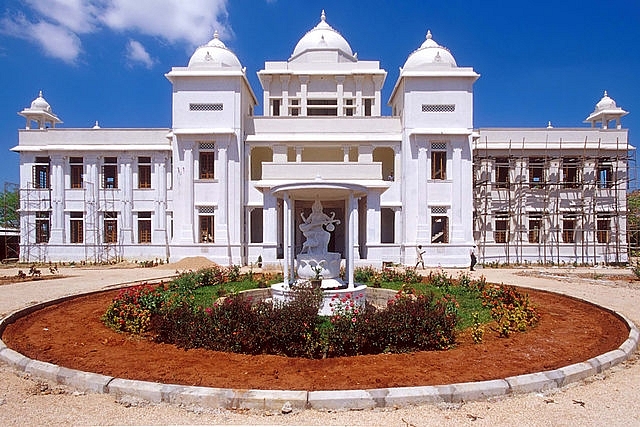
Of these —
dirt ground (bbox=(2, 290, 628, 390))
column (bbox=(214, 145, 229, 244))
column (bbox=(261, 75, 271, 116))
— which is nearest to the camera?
dirt ground (bbox=(2, 290, 628, 390))

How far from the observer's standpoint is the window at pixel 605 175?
85.8 feet

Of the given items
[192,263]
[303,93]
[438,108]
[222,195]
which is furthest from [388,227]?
[192,263]

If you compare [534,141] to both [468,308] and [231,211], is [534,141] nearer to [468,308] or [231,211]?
[231,211]

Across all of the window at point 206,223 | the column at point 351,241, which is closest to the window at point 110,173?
the window at point 206,223

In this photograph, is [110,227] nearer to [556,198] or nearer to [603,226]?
[556,198]

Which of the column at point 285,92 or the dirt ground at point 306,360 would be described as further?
the column at point 285,92

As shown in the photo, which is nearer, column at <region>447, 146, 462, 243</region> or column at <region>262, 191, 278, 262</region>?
column at <region>262, 191, 278, 262</region>

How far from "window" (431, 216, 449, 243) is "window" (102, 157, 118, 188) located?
1907 cm

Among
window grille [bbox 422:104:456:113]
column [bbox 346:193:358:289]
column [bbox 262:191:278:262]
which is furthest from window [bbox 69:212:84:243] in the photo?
column [bbox 346:193:358:289]

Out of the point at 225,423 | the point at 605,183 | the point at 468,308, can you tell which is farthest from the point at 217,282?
the point at 605,183

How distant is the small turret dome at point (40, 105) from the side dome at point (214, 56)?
10.9 metres

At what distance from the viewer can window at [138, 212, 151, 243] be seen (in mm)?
Answer: 26219

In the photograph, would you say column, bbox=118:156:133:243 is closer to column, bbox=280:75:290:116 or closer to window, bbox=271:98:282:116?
window, bbox=271:98:282:116

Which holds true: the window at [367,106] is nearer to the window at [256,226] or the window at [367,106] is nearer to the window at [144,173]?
the window at [256,226]
